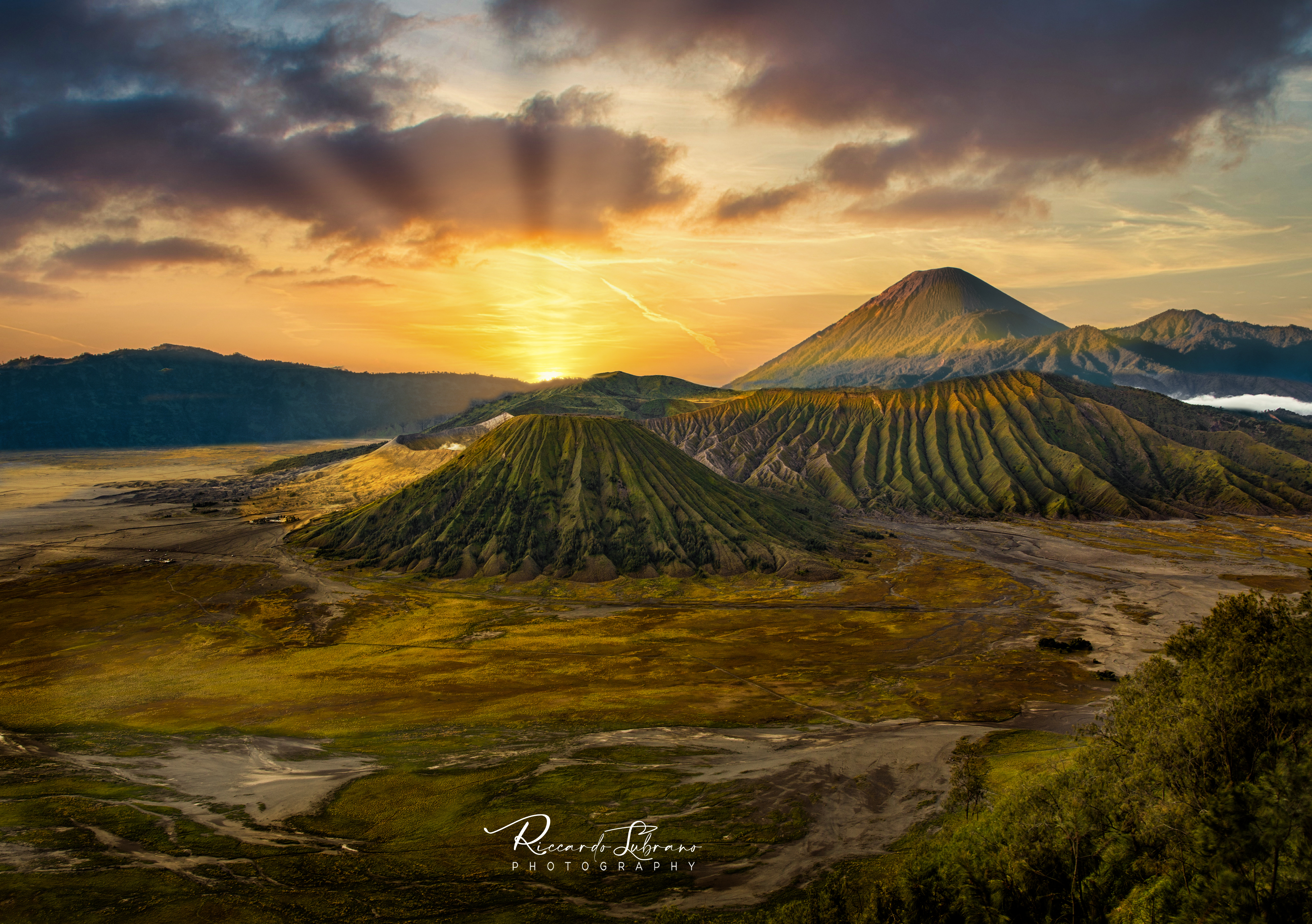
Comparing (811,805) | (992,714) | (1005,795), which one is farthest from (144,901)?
(992,714)

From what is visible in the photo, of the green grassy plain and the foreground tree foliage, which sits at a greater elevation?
the foreground tree foliage

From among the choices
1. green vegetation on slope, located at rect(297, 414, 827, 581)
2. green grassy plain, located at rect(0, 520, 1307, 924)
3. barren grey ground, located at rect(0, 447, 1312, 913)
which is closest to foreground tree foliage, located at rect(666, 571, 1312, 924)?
green grassy plain, located at rect(0, 520, 1307, 924)

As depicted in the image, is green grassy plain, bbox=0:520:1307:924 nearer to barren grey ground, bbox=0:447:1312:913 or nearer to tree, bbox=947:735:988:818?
tree, bbox=947:735:988:818

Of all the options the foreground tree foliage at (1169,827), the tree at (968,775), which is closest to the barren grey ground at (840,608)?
the tree at (968,775)

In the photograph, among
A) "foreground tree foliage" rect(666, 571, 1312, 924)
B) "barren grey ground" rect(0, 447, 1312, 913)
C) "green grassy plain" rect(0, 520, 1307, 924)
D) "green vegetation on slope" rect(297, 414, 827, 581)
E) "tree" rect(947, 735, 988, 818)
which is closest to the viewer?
"foreground tree foliage" rect(666, 571, 1312, 924)

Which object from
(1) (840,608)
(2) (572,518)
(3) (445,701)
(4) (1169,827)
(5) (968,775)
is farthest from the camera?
(2) (572,518)

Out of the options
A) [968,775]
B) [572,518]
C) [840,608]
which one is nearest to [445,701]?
[968,775]

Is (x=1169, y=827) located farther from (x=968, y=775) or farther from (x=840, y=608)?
(x=840, y=608)
